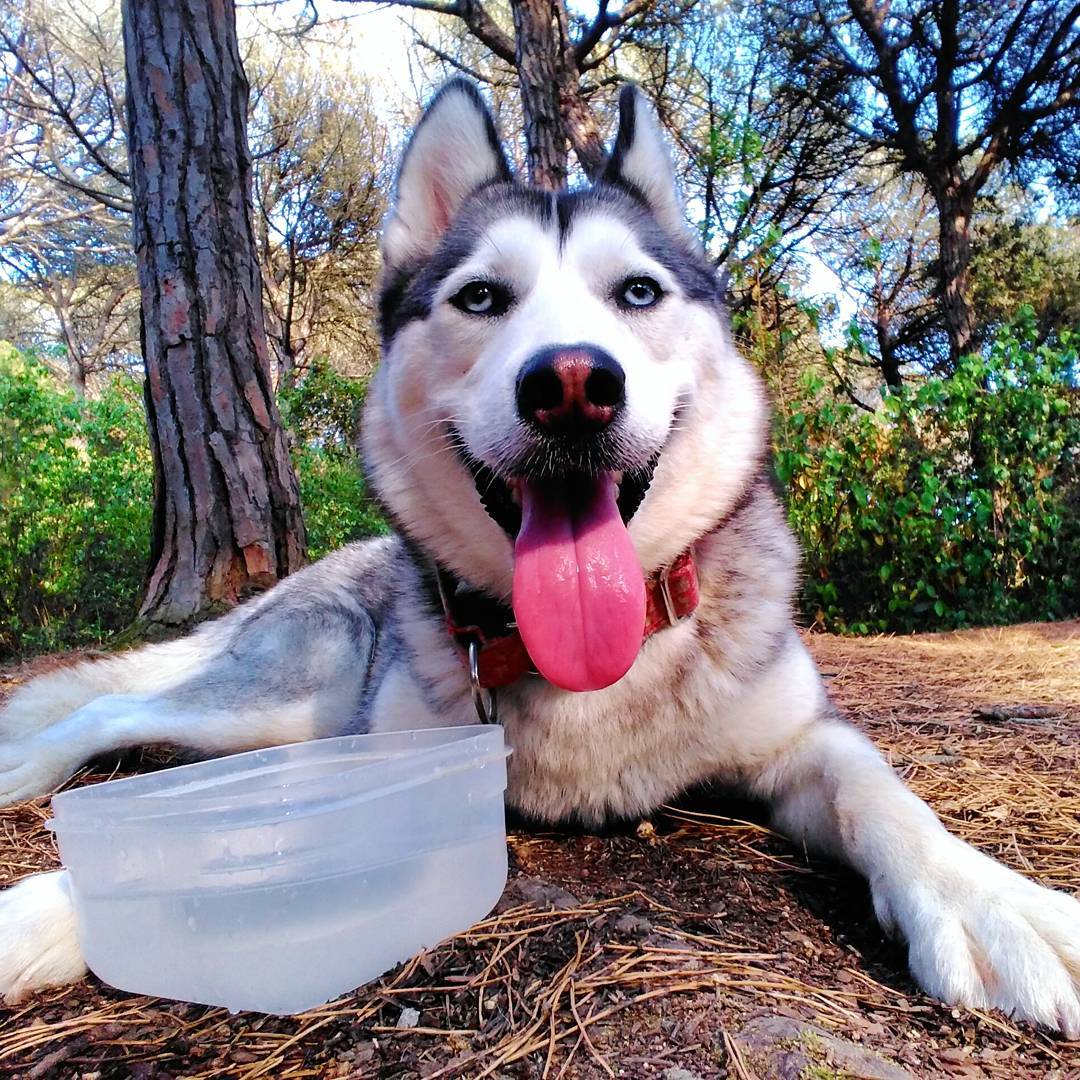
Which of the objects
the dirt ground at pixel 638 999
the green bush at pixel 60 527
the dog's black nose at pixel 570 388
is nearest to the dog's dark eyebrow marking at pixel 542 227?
the dog's black nose at pixel 570 388

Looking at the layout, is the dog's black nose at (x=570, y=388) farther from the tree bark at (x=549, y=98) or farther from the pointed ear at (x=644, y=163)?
the tree bark at (x=549, y=98)

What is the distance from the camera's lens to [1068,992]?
126 centimetres

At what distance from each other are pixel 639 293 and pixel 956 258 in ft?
32.4

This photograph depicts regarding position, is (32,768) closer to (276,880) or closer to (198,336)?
(276,880)

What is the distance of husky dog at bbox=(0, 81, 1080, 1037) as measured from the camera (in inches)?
60.3

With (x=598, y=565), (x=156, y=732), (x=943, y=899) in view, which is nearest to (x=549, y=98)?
(x=156, y=732)

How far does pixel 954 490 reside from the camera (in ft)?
20.8

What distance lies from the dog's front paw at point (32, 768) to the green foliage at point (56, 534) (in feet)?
15.4

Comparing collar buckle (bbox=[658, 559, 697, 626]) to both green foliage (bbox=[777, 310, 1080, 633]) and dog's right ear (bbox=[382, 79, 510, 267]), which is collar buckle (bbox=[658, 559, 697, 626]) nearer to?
dog's right ear (bbox=[382, 79, 510, 267])

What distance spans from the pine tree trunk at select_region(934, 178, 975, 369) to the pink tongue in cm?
1001

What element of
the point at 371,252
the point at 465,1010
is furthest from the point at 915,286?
the point at 465,1010

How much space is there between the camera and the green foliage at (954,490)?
20.8ft

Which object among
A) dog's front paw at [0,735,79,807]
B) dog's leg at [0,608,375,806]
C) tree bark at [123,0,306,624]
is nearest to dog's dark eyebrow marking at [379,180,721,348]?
dog's leg at [0,608,375,806]

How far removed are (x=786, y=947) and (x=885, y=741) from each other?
5.02 ft
